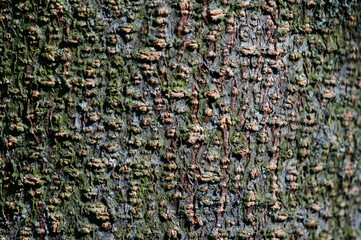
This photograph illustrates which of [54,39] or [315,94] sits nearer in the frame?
[54,39]

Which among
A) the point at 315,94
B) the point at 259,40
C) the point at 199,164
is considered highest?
the point at 259,40

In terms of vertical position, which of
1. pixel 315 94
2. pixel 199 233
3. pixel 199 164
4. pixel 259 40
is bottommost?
pixel 199 233

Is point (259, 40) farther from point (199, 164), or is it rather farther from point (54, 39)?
point (54, 39)

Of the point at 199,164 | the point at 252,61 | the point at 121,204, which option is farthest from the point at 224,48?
the point at 121,204

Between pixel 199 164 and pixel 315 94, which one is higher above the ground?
pixel 315 94

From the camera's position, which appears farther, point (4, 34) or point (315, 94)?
point (315, 94)

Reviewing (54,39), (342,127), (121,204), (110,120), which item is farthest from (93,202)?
(342,127)

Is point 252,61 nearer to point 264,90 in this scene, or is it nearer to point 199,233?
point 264,90
